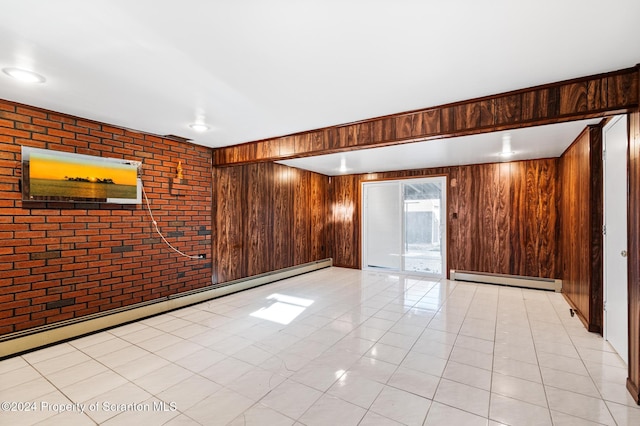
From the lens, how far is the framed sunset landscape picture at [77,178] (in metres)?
2.87

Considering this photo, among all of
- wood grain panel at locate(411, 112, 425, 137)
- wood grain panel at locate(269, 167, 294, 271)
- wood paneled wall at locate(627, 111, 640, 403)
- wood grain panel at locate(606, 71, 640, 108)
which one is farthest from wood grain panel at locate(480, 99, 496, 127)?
wood grain panel at locate(269, 167, 294, 271)

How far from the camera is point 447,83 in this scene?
2.33 metres

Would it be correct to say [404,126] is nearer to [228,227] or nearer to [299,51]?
[299,51]

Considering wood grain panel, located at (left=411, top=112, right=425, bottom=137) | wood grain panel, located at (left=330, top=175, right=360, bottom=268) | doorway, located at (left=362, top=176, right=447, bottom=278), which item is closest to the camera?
wood grain panel, located at (left=411, top=112, right=425, bottom=137)

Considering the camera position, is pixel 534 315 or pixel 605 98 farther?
pixel 534 315

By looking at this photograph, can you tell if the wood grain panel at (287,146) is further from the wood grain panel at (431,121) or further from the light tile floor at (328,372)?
the light tile floor at (328,372)

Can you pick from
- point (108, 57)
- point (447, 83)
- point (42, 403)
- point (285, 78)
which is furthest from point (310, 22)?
point (42, 403)

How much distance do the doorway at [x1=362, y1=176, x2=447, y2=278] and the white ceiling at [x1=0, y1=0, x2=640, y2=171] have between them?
14.0 ft

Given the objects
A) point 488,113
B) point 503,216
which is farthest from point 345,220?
point 488,113

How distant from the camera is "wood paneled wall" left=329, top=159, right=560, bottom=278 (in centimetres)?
533

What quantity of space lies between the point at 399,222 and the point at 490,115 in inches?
176

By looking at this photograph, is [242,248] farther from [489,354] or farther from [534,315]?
[534,315]

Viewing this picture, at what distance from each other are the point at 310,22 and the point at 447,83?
1.33 m

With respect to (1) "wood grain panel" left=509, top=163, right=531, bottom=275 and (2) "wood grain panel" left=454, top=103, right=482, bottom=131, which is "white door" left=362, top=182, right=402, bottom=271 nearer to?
(1) "wood grain panel" left=509, top=163, right=531, bottom=275
